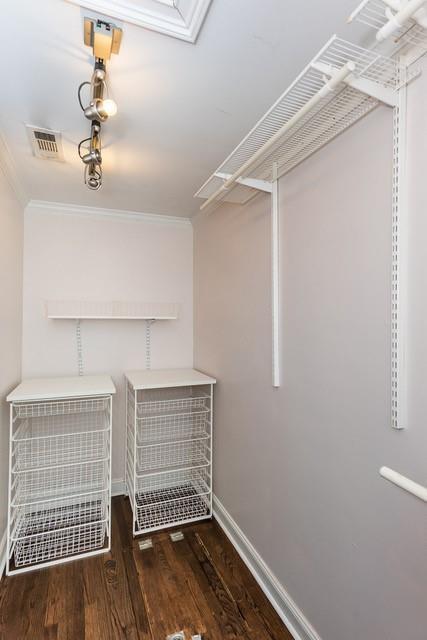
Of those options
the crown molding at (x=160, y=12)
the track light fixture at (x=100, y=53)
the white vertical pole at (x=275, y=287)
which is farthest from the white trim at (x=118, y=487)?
the crown molding at (x=160, y=12)

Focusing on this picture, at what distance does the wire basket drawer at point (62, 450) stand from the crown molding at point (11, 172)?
174cm

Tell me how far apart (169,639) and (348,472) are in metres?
1.17

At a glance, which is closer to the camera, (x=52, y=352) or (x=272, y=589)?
(x=272, y=589)

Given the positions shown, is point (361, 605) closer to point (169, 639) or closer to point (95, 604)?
point (169, 639)

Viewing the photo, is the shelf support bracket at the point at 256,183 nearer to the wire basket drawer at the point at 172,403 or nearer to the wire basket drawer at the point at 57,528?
the wire basket drawer at the point at 172,403

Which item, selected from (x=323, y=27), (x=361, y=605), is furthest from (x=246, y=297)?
(x=361, y=605)

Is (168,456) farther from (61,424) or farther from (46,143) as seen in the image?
(46,143)

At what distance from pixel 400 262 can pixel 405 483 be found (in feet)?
2.22

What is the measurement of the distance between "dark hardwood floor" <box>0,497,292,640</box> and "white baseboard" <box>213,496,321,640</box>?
0.04m

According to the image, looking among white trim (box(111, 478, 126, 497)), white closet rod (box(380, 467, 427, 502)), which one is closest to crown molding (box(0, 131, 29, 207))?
white closet rod (box(380, 467, 427, 502))

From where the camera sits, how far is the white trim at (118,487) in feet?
9.19

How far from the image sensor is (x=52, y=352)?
2.62m

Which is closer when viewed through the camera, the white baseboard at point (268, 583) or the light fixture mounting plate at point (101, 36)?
the light fixture mounting plate at point (101, 36)

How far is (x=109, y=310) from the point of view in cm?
260
